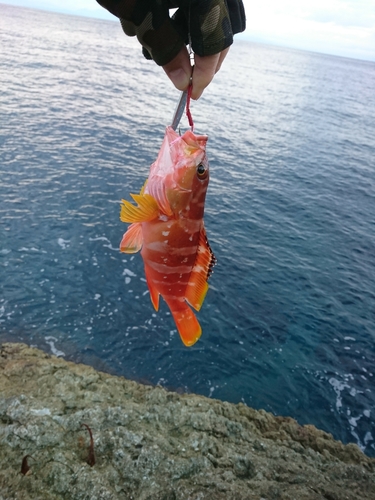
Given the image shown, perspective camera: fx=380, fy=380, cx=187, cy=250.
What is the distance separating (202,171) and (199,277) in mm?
945

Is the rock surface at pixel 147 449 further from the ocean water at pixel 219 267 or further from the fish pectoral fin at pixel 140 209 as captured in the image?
the fish pectoral fin at pixel 140 209

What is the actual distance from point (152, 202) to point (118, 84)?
39.6 meters

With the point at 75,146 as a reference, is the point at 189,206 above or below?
above

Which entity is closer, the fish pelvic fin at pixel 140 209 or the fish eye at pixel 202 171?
the fish pelvic fin at pixel 140 209

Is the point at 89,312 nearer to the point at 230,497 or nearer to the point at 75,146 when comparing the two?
the point at 230,497

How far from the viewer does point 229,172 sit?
20.5 meters

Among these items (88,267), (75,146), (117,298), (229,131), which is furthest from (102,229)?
(229,131)

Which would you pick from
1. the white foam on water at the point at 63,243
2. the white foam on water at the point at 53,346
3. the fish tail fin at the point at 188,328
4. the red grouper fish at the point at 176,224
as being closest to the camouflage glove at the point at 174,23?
the red grouper fish at the point at 176,224

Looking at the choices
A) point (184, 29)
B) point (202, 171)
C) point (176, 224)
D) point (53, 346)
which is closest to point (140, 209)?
point (176, 224)

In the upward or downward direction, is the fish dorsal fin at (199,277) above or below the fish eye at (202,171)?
below

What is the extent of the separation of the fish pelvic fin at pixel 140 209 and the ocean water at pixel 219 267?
6.45 meters

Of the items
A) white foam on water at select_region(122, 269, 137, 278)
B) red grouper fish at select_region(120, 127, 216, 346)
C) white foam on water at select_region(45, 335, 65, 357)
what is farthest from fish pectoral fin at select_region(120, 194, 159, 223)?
white foam on water at select_region(122, 269, 137, 278)

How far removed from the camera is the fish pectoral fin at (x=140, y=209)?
9.98 ft

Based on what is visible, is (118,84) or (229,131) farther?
(118,84)
